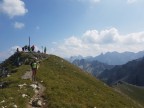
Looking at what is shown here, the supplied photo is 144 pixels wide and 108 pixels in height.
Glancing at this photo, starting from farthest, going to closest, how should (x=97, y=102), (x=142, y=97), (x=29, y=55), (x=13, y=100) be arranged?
(x=142, y=97)
(x=29, y=55)
(x=97, y=102)
(x=13, y=100)

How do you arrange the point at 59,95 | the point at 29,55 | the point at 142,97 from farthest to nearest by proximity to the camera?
1. the point at 142,97
2. the point at 29,55
3. the point at 59,95

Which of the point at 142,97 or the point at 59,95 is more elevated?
the point at 59,95

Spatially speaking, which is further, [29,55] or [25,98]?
[29,55]


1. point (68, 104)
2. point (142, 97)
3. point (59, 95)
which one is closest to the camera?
point (68, 104)

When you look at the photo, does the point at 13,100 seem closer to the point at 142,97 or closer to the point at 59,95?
the point at 59,95

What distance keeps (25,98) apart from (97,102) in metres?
13.5

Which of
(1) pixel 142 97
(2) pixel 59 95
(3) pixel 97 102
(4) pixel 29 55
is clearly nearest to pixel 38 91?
(2) pixel 59 95

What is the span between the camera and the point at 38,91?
39125 millimetres

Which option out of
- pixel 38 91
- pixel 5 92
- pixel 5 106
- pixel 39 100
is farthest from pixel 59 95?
pixel 5 106

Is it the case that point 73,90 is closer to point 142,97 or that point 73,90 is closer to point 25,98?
point 25,98

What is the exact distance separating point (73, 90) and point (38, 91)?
810cm

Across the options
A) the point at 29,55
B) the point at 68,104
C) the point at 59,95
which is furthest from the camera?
the point at 29,55

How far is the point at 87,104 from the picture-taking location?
39062 mm

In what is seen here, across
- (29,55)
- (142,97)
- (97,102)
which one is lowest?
(142,97)
